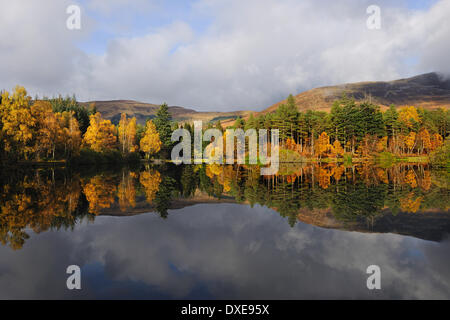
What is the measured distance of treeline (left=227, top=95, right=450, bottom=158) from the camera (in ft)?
217

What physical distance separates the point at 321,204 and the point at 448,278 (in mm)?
7073

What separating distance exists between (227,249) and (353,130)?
67217 mm

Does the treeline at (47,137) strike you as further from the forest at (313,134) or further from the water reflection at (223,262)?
the water reflection at (223,262)

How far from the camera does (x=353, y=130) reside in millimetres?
66438

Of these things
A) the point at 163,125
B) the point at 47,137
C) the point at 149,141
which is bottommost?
the point at 47,137

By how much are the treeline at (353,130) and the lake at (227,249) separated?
54.6 metres

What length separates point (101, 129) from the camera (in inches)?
1912

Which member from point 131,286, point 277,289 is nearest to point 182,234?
point 131,286


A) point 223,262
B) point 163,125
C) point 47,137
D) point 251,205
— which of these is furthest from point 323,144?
point 223,262

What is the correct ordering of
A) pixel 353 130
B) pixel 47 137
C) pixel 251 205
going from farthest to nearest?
pixel 353 130, pixel 47 137, pixel 251 205

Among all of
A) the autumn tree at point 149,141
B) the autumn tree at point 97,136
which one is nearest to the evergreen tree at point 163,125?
the autumn tree at point 149,141

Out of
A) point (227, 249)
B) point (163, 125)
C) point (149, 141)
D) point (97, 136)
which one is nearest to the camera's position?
point (227, 249)

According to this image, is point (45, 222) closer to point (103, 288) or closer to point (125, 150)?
point (103, 288)

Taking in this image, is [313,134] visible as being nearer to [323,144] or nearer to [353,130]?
[323,144]
